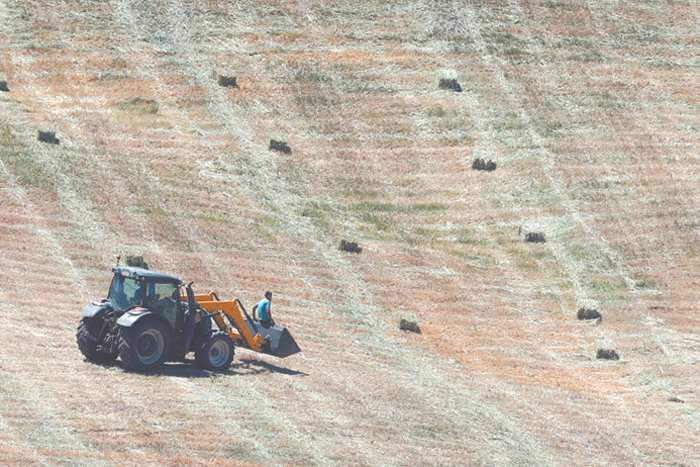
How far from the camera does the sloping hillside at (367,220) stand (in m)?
17.1

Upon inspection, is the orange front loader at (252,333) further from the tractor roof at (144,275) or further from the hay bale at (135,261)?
the hay bale at (135,261)

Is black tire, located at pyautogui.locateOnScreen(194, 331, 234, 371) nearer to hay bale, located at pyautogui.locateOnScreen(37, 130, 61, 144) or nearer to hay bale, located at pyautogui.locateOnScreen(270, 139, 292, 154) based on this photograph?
hay bale, located at pyautogui.locateOnScreen(37, 130, 61, 144)

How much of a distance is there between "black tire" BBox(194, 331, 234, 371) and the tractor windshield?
62.9 inches

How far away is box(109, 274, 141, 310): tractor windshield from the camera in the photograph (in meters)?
18.0

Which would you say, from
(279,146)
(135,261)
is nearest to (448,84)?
(279,146)

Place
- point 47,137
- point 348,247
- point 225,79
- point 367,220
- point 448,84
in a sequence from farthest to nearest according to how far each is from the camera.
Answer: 1. point 448,84
2. point 225,79
3. point 47,137
4. point 367,220
5. point 348,247

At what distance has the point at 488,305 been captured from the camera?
93.4 feet

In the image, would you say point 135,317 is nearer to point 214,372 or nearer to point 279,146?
point 214,372

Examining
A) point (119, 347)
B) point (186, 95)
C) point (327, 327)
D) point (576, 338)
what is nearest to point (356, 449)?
point (119, 347)

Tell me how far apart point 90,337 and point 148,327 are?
1.27m

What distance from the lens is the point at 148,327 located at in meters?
17.7

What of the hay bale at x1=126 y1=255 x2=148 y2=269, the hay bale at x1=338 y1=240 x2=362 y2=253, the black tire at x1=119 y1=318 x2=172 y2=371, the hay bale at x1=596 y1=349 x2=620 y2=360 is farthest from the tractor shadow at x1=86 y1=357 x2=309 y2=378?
the hay bale at x1=338 y1=240 x2=362 y2=253

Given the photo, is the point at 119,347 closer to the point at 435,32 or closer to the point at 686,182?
the point at 686,182

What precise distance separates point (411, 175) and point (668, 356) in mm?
12703
